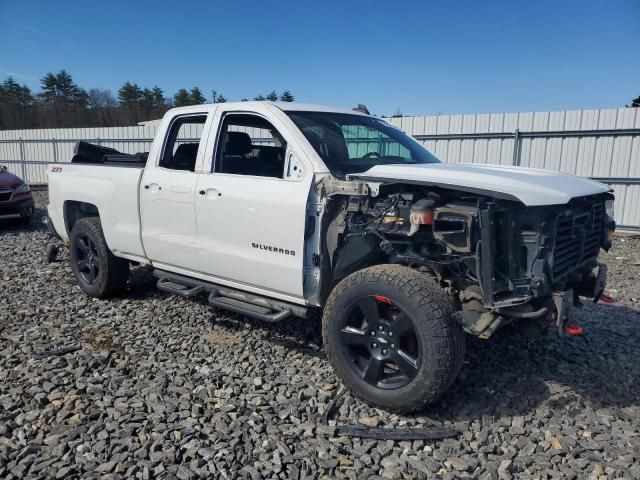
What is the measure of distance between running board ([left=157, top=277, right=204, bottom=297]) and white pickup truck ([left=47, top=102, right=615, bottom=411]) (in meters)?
0.03

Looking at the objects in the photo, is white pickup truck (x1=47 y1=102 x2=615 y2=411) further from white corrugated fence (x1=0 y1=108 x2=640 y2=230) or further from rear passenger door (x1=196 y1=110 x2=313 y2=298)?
white corrugated fence (x1=0 y1=108 x2=640 y2=230)

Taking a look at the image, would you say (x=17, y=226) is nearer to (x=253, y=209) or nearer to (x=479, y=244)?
(x=253, y=209)

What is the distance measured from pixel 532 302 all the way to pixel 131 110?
59.2 m

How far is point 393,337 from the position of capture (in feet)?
10.4

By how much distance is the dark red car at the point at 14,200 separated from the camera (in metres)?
10.1

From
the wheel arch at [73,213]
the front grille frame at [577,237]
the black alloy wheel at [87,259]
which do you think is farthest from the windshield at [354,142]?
the wheel arch at [73,213]

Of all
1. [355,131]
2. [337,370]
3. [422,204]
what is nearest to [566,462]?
[337,370]

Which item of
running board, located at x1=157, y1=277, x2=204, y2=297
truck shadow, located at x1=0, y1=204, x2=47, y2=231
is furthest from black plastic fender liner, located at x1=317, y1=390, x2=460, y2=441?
truck shadow, located at x1=0, y1=204, x2=47, y2=231

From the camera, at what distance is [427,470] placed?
2.72m

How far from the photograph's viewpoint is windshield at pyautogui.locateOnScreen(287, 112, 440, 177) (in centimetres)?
377

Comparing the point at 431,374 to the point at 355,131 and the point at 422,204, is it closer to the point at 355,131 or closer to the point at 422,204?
the point at 422,204

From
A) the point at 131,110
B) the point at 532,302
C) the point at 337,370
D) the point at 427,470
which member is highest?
the point at 131,110

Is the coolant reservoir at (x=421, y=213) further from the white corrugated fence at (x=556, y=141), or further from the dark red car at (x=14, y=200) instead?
the dark red car at (x=14, y=200)

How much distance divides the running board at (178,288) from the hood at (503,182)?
76.2 inches
